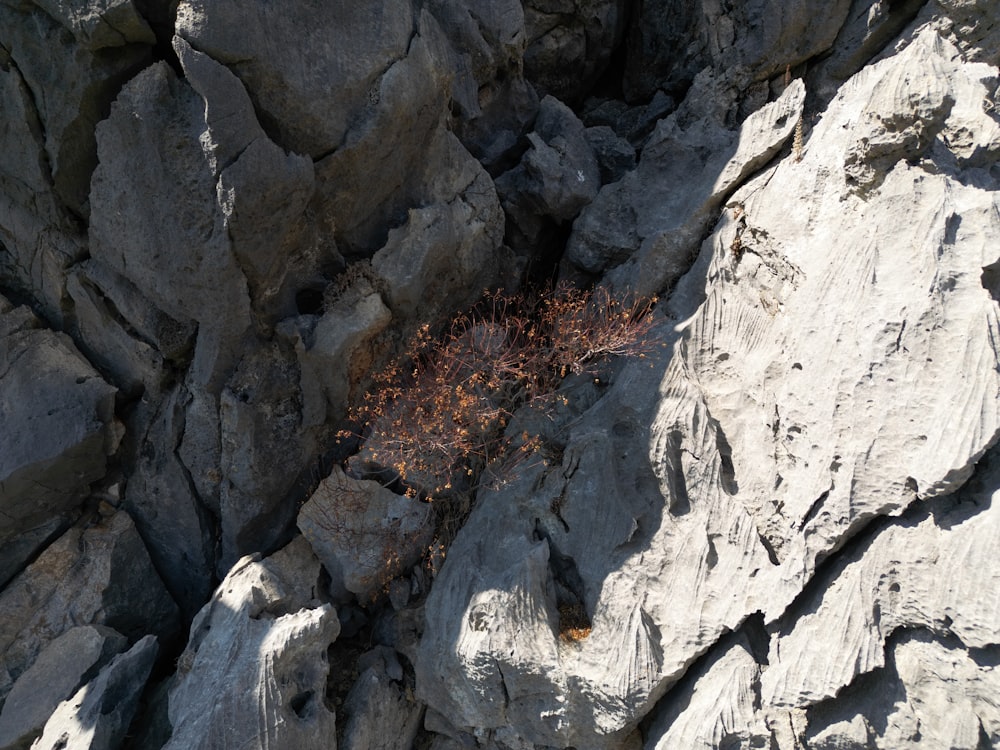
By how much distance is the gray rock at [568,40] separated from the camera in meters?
9.77

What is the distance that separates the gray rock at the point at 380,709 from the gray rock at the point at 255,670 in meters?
0.34

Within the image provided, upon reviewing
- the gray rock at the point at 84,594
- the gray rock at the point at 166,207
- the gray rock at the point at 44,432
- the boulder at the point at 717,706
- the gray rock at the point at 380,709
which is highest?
the gray rock at the point at 166,207

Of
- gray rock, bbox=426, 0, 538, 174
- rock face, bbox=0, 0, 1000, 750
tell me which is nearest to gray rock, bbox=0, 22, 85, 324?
rock face, bbox=0, 0, 1000, 750

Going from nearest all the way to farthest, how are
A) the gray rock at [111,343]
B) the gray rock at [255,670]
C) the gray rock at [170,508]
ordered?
the gray rock at [255,670] < the gray rock at [111,343] < the gray rock at [170,508]

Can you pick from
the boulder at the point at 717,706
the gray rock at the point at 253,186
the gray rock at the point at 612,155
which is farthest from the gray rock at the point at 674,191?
the boulder at the point at 717,706

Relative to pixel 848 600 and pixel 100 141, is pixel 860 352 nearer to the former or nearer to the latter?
pixel 848 600

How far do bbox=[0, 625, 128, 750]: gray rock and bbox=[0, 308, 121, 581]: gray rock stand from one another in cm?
112

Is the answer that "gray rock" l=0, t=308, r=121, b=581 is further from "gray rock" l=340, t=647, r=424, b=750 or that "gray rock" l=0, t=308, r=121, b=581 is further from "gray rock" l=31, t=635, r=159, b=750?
"gray rock" l=340, t=647, r=424, b=750

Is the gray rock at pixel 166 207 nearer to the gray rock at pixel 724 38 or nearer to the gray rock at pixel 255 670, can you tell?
the gray rock at pixel 255 670

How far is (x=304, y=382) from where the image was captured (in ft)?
22.8

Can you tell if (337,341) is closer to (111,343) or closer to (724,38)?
(111,343)

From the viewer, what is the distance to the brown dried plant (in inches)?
270

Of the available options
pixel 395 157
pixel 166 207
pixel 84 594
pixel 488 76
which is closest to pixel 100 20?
pixel 166 207

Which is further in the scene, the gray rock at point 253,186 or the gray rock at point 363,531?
the gray rock at point 363,531
